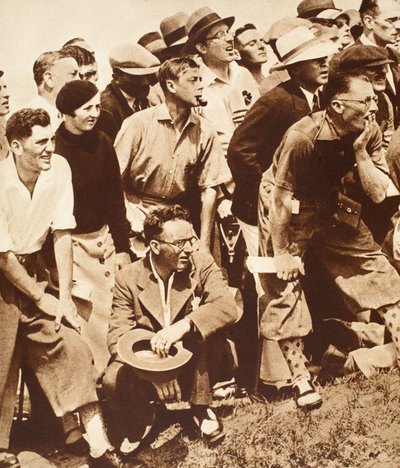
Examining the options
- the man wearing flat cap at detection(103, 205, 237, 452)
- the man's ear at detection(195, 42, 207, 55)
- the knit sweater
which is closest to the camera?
the man wearing flat cap at detection(103, 205, 237, 452)

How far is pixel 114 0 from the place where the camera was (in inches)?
202

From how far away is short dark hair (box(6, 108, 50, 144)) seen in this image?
467cm

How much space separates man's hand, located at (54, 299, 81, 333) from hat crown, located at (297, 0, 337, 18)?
205cm

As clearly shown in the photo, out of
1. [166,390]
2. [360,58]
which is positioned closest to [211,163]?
[360,58]

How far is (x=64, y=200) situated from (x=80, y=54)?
79 cm

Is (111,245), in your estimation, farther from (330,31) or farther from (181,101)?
(330,31)

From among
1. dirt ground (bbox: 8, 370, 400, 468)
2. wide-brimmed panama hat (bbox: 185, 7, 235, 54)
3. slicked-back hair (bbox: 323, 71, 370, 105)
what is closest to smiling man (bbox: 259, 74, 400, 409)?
slicked-back hair (bbox: 323, 71, 370, 105)

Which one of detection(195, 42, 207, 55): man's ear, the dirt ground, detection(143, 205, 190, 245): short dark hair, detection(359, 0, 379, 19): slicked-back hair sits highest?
detection(195, 42, 207, 55): man's ear

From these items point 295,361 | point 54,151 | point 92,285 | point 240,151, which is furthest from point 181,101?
point 295,361

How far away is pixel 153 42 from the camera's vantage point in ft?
17.3

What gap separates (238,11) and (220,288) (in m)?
1.58

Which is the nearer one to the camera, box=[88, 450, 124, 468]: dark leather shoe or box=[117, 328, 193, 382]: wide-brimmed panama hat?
box=[117, 328, 193, 382]: wide-brimmed panama hat

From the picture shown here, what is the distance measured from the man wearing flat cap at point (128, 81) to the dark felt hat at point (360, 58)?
39.6 inches

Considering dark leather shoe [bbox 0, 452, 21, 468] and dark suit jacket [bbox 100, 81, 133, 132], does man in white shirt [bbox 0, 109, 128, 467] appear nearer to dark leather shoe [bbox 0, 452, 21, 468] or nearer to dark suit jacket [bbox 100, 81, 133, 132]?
dark leather shoe [bbox 0, 452, 21, 468]
